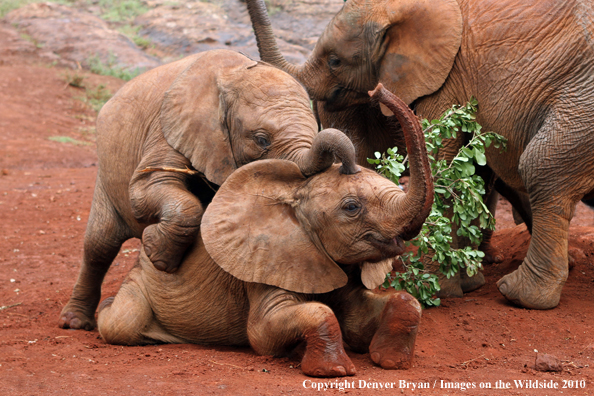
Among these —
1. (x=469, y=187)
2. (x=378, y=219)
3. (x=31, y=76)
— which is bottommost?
(x=31, y=76)

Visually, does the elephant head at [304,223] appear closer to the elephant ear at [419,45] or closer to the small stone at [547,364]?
the small stone at [547,364]

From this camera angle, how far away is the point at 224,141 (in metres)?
4.76

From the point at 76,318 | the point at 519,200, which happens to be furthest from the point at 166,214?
the point at 519,200

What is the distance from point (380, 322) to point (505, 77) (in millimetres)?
2562

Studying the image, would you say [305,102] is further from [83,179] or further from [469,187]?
[83,179]

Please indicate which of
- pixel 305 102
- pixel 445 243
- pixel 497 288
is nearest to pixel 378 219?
pixel 305 102

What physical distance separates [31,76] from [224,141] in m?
14.1

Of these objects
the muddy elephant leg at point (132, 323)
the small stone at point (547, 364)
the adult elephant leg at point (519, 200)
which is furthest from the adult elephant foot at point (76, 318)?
the adult elephant leg at point (519, 200)

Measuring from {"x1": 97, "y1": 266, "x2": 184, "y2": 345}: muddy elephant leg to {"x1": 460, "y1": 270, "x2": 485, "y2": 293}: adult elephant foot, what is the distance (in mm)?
2637

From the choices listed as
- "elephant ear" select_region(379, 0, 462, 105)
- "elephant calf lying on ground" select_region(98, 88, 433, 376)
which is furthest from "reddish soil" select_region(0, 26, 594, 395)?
"elephant ear" select_region(379, 0, 462, 105)

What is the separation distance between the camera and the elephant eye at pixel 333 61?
6875mm

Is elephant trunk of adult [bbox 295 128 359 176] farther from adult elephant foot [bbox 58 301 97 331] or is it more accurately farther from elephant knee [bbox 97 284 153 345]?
adult elephant foot [bbox 58 301 97 331]

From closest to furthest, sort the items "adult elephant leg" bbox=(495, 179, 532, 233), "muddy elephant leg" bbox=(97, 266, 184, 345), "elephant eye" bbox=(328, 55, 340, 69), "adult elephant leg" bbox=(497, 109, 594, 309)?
"muddy elephant leg" bbox=(97, 266, 184, 345), "adult elephant leg" bbox=(497, 109, 594, 309), "elephant eye" bbox=(328, 55, 340, 69), "adult elephant leg" bbox=(495, 179, 532, 233)

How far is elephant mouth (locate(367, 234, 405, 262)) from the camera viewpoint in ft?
13.1
